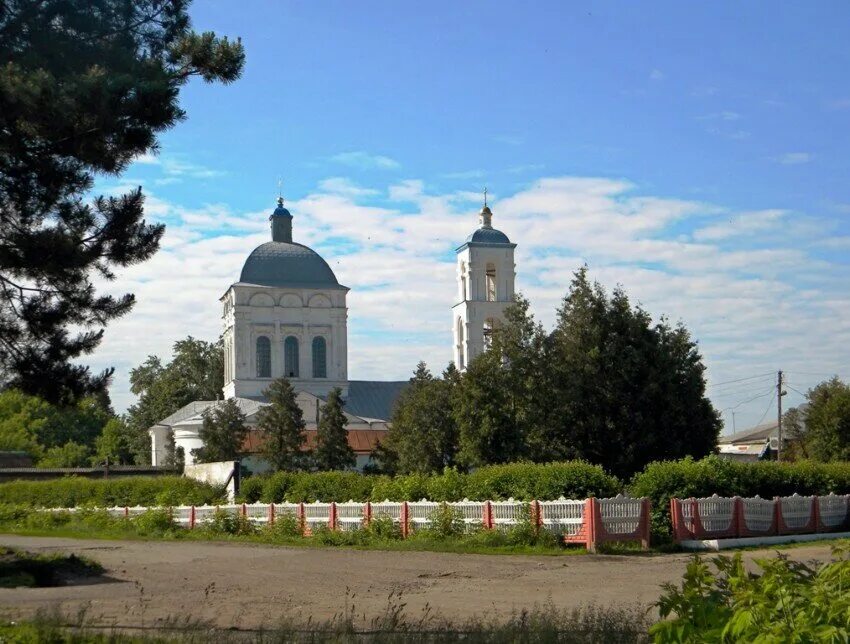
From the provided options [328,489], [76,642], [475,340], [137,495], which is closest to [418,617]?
[76,642]

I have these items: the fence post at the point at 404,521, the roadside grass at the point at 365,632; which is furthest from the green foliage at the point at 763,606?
the fence post at the point at 404,521

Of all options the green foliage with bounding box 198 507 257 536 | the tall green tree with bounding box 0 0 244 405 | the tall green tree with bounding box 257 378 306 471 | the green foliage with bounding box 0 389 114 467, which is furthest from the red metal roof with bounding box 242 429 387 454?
the tall green tree with bounding box 0 0 244 405

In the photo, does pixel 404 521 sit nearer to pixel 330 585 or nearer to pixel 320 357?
pixel 330 585

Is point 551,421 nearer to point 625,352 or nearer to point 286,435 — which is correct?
point 625,352

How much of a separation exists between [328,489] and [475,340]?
181ft

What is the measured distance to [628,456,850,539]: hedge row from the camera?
79.7 ft

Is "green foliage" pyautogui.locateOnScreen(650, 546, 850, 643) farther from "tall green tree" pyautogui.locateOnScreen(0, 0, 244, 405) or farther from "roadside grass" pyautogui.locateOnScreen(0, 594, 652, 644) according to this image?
"tall green tree" pyautogui.locateOnScreen(0, 0, 244, 405)

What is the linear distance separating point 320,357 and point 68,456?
29181 mm

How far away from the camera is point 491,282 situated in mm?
87875

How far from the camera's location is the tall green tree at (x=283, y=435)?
62906 millimetres

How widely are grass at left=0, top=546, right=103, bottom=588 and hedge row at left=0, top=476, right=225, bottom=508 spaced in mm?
17363

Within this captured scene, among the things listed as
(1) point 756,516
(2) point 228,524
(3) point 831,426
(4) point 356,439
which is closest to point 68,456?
(4) point 356,439

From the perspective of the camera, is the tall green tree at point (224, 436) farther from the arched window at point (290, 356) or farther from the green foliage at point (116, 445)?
the green foliage at point (116, 445)

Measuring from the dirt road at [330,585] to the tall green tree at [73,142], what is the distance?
306cm
